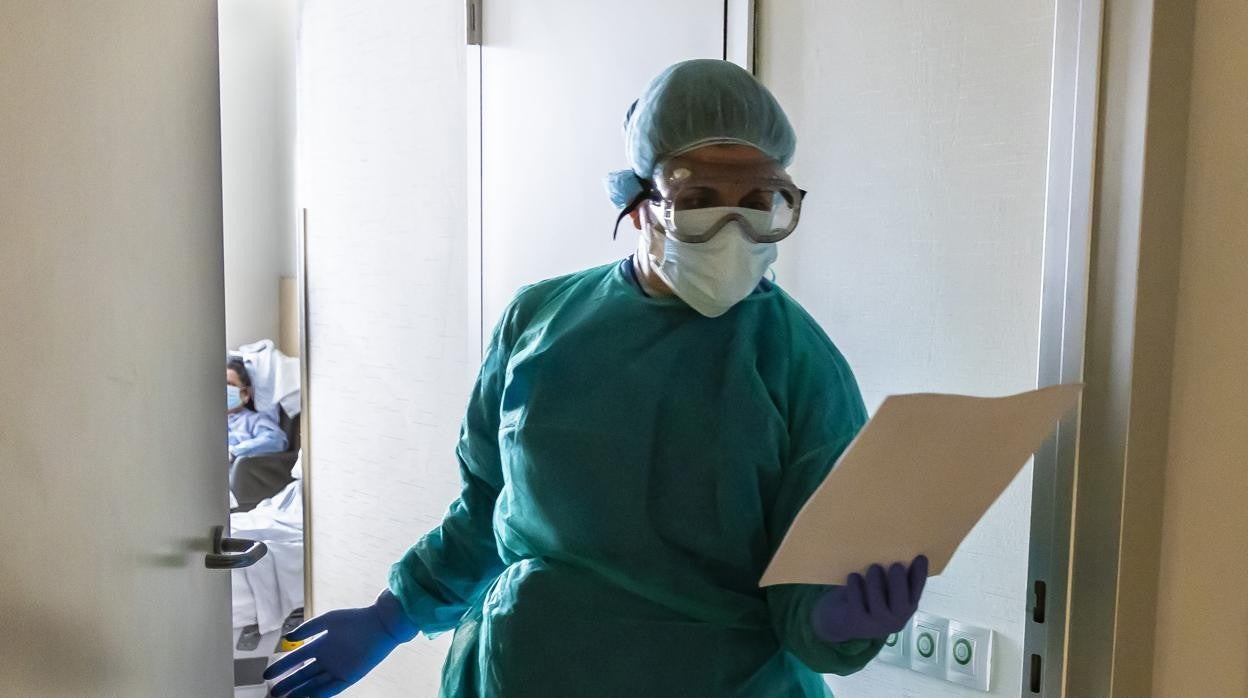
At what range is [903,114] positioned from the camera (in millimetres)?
1280

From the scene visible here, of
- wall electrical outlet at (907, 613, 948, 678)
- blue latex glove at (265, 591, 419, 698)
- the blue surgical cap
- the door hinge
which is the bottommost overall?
blue latex glove at (265, 591, 419, 698)

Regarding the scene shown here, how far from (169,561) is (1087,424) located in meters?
1.04

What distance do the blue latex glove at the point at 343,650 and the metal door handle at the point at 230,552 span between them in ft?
0.47

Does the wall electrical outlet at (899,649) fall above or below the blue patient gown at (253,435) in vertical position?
above

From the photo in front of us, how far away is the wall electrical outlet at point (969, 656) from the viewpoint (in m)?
1.21

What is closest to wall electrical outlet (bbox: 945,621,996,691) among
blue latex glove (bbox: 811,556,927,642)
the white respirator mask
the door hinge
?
blue latex glove (bbox: 811,556,927,642)

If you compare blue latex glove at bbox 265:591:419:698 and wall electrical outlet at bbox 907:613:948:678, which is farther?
blue latex glove at bbox 265:591:419:698

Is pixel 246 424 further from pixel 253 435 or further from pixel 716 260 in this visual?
pixel 716 260

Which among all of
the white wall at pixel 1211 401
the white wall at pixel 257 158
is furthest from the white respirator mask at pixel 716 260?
the white wall at pixel 257 158

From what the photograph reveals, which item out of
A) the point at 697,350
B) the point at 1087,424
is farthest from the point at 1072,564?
the point at 697,350

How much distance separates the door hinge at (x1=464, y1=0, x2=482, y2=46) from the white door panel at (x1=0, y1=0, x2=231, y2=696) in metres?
0.85

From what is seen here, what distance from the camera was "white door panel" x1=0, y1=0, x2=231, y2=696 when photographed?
85 centimetres

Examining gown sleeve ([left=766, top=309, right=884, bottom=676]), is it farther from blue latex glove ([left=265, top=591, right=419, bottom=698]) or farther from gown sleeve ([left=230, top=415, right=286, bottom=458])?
gown sleeve ([left=230, top=415, right=286, bottom=458])

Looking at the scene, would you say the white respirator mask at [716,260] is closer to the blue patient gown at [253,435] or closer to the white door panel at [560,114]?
the white door panel at [560,114]
